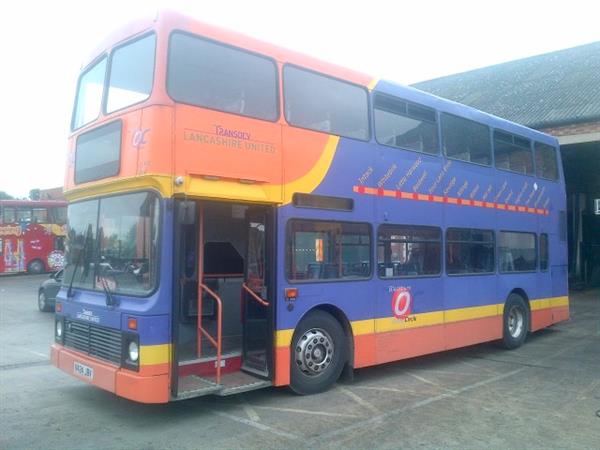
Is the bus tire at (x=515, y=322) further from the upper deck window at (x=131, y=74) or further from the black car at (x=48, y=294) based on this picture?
the black car at (x=48, y=294)

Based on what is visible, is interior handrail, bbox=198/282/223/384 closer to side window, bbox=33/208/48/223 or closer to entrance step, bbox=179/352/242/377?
entrance step, bbox=179/352/242/377

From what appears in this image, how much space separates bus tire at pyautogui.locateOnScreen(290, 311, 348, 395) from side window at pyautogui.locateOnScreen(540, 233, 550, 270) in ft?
20.8

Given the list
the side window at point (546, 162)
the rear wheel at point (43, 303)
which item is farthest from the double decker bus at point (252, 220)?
the rear wheel at point (43, 303)

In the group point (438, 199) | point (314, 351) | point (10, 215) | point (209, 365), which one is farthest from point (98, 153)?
point (10, 215)

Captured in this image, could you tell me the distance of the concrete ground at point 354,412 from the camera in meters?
5.44

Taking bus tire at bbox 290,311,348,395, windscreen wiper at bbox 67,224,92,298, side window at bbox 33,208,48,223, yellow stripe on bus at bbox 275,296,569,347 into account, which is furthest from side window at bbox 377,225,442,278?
side window at bbox 33,208,48,223

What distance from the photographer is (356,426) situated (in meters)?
5.86

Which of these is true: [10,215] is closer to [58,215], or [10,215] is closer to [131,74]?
[58,215]

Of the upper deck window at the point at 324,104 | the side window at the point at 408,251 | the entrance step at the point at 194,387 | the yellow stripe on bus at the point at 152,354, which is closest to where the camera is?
the yellow stripe on bus at the point at 152,354

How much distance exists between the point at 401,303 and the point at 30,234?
82.9 feet

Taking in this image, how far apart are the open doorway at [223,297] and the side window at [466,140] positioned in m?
3.81

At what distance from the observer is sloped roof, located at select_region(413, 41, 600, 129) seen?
18.6 metres

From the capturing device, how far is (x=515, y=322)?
11.0m

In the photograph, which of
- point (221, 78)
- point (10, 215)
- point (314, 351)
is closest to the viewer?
point (221, 78)
